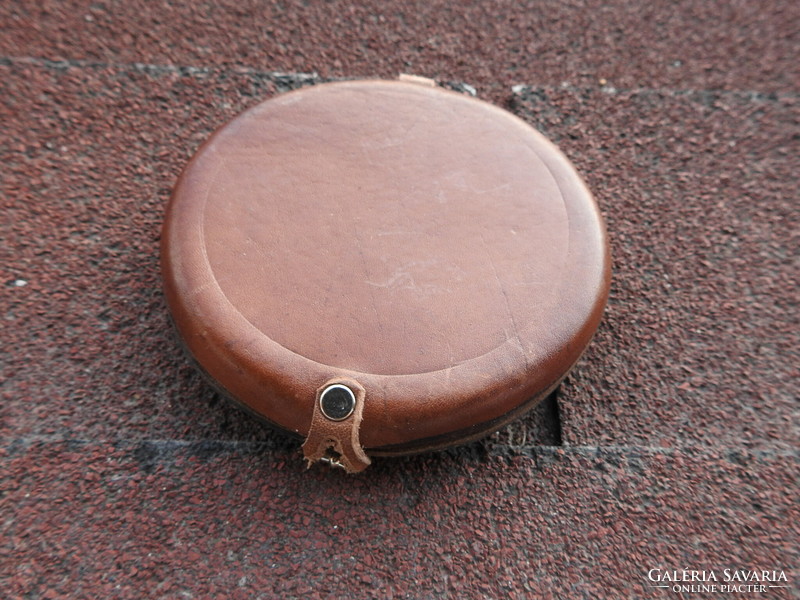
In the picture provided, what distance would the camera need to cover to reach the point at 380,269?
3.29 feet

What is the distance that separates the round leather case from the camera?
92 centimetres

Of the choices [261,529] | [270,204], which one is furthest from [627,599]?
[270,204]

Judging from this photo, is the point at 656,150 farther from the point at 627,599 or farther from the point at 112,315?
the point at 112,315

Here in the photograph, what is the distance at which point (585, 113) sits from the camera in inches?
61.0

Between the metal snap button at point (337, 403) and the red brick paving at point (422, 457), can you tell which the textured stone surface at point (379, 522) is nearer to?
the red brick paving at point (422, 457)

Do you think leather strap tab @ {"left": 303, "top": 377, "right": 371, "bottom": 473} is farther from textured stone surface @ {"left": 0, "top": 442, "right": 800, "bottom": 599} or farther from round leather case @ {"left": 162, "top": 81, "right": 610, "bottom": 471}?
textured stone surface @ {"left": 0, "top": 442, "right": 800, "bottom": 599}

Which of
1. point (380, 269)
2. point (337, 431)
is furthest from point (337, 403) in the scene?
point (380, 269)

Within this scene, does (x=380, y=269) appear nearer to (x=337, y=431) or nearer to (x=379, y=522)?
(x=337, y=431)

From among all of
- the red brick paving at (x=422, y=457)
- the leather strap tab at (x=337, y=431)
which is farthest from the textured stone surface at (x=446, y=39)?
the leather strap tab at (x=337, y=431)

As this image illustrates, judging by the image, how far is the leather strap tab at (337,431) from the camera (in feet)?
2.92

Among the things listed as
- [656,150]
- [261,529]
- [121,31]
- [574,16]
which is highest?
[574,16]

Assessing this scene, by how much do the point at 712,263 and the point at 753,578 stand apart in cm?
63

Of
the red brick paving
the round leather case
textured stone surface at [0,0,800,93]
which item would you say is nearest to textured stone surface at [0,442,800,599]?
the red brick paving

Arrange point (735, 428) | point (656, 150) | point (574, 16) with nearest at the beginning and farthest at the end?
point (735, 428)
point (656, 150)
point (574, 16)
